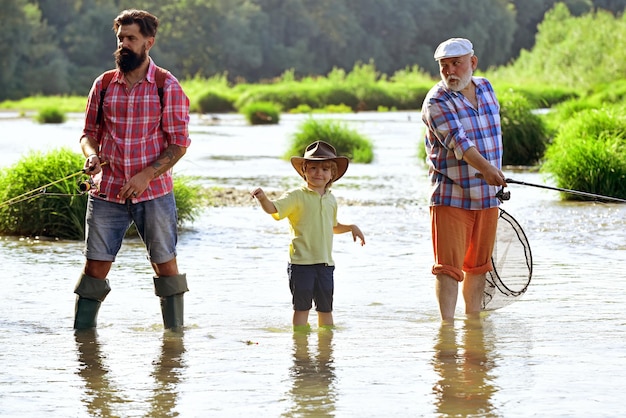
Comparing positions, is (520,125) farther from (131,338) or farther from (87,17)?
(87,17)

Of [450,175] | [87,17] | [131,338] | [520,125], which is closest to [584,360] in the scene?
[450,175]

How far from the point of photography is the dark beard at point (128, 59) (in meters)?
6.41

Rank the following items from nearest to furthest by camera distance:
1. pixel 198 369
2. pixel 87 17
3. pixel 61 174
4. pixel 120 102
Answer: pixel 198 369 < pixel 120 102 < pixel 61 174 < pixel 87 17

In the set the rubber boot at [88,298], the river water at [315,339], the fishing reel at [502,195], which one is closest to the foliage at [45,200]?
the river water at [315,339]

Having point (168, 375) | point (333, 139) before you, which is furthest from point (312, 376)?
point (333, 139)

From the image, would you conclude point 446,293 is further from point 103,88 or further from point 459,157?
point 103,88

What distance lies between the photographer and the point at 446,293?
7.06 m

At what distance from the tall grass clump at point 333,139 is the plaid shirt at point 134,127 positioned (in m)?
15.9

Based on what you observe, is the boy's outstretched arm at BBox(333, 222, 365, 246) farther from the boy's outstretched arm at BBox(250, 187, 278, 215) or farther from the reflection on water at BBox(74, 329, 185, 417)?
the reflection on water at BBox(74, 329, 185, 417)

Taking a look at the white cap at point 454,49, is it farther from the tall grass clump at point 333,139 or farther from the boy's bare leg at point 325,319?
the tall grass clump at point 333,139

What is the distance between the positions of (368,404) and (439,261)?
1835 mm

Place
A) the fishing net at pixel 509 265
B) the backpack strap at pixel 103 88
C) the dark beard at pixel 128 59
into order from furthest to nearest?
the fishing net at pixel 509 265, the backpack strap at pixel 103 88, the dark beard at pixel 128 59

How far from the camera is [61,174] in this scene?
1206cm

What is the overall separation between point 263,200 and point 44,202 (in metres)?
6.03
